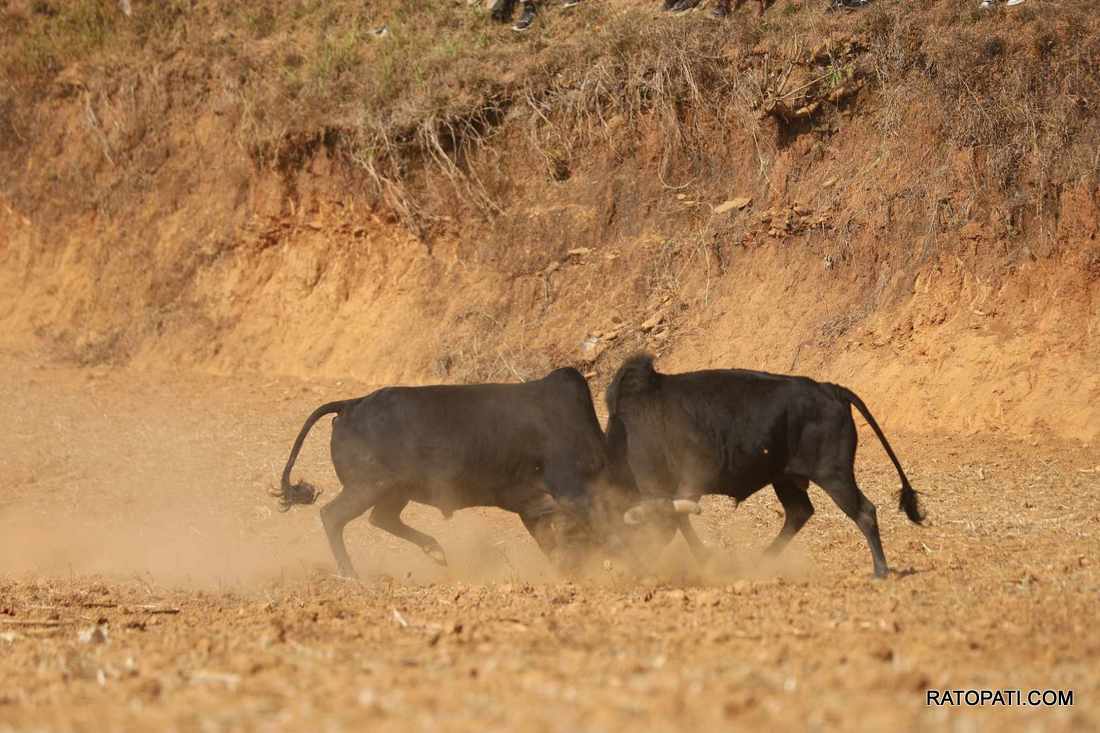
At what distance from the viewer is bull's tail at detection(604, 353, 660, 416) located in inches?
340

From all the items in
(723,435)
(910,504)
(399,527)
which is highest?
(723,435)

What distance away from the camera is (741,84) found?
683 inches

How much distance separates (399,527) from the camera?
9367mm

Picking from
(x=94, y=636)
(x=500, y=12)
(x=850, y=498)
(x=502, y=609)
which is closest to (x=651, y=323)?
(x=500, y=12)

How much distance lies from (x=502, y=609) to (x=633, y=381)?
7.65 ft

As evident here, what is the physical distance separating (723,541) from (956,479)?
10.3 feet

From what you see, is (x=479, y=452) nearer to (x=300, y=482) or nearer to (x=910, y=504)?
(x=300, y=482)

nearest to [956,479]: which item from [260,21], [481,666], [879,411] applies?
[879,411]

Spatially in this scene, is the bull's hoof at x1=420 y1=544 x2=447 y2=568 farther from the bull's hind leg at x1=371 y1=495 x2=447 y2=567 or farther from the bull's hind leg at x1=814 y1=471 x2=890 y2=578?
A: the bull's hind leg at x1=814 y1=471 x2=890 y2=578

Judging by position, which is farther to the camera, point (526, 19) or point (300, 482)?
point (526, 19)

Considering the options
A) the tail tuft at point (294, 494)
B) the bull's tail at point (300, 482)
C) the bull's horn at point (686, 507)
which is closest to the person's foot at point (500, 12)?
the bull's tail at point (300, 482)

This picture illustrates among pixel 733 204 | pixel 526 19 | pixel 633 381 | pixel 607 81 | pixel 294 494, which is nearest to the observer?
pixel 633 381

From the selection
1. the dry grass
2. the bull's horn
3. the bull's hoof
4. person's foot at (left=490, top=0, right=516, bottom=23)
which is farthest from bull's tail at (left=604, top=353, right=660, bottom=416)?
person's foot at (left=490, top=0, right=516, bottom=23)

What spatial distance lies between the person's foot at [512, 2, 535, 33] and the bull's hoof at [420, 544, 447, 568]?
40.9 feet
